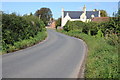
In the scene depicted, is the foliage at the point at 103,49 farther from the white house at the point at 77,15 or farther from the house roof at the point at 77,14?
the house roof at the point at 77,14

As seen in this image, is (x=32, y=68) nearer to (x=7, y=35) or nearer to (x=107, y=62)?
(x=107, y=62)

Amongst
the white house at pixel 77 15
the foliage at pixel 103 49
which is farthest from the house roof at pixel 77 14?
the foliage at pixel 103 49

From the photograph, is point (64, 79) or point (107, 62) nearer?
point (64, 79)

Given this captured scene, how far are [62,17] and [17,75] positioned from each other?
3320 inches

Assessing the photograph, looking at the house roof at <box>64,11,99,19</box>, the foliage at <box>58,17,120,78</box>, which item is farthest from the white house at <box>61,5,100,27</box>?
the foliage at <box>58,17,120,78</box>

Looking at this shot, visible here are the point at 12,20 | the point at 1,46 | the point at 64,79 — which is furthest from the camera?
the point at 12,20

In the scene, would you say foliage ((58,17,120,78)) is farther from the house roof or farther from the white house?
the house roof

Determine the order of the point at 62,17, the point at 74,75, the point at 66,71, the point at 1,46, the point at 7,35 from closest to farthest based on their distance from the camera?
the point at 74,75
the point at 66,71
the point at 1,46
the point at 7,35
the point at 62,17

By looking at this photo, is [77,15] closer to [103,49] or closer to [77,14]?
[77,14]

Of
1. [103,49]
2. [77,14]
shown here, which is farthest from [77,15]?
[103,49]

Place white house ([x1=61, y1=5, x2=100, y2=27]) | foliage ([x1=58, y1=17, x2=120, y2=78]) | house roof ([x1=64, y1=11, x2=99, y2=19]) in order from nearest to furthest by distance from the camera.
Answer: foliage ([x1=58, y1=17, x2=120, y2=78])
white house ([x1=61, y1=5, x2=100, y2=27])
house roof ([x1=64, y1=11, x2=99, y2=19])

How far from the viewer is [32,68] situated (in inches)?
376

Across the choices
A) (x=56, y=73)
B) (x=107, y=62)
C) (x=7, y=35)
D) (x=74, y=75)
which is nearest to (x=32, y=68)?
(x=56, y=73)

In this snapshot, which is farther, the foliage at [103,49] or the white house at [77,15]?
the white house at [77,15]
